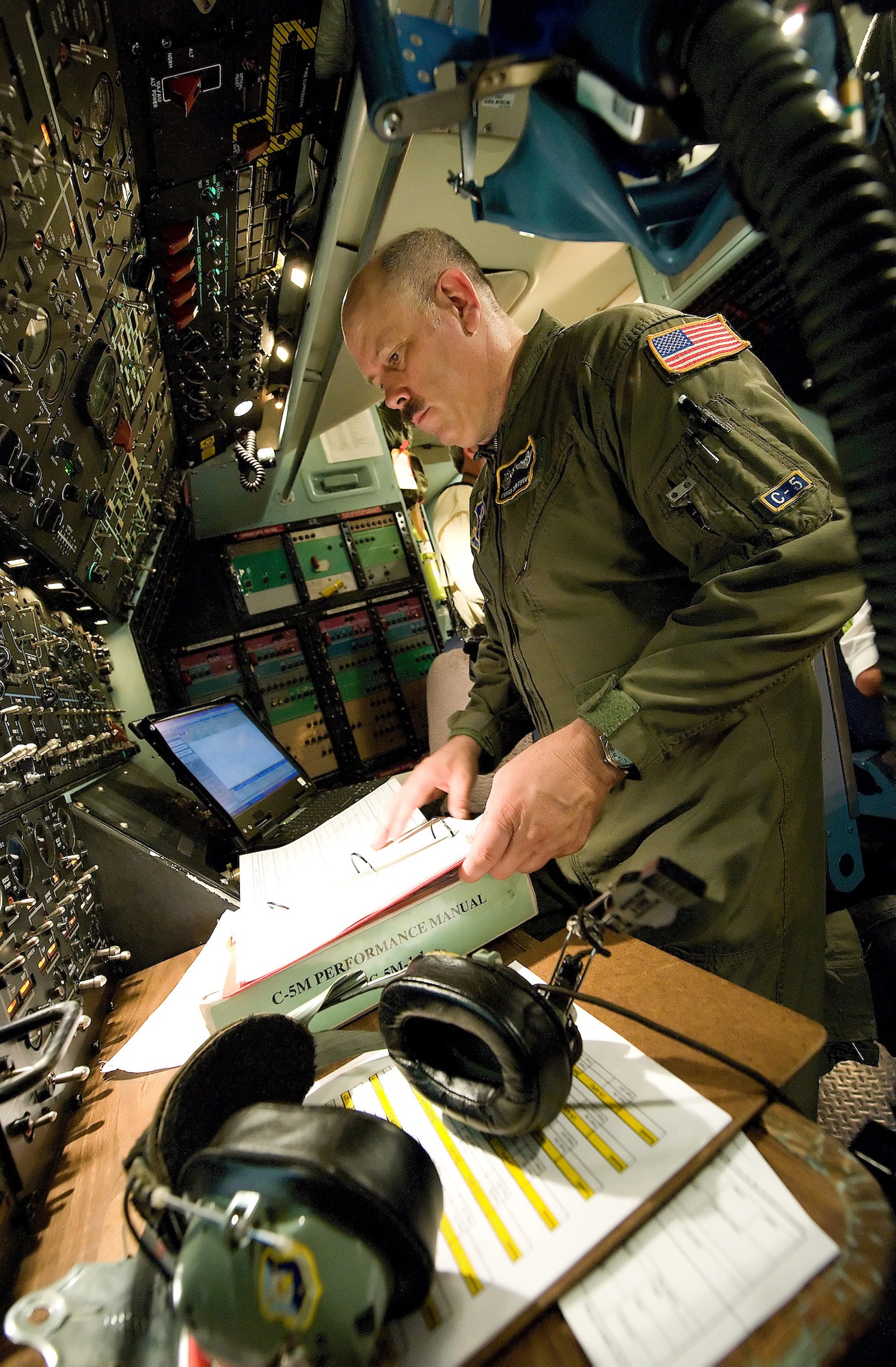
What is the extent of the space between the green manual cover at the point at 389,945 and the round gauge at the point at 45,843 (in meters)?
0.54

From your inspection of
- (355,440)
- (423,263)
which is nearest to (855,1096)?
(423,263)

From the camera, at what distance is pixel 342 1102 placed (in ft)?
1.79

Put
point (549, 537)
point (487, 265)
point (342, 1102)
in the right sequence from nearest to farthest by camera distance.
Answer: point (342, 1102) → point (549, 537) → point (487, 265)

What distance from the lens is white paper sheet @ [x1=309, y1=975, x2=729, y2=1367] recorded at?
36 cm

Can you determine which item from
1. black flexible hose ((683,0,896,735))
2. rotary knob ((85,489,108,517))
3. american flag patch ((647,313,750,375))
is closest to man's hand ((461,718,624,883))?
black flexible hose ((683,0,896,735))

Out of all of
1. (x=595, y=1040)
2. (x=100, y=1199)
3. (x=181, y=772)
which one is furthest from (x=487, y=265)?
(x=100, y=1199)

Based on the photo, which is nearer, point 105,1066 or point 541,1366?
point 541,1366

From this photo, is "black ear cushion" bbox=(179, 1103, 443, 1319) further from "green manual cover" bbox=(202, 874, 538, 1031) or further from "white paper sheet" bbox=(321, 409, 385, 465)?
"white paper sheet" bbox=(321, 409, 385, 465)

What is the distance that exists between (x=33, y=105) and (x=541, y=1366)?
1761mm

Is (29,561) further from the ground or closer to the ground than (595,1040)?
further from the ground

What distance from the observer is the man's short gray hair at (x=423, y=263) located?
1086 mm

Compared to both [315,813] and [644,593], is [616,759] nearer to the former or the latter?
[644,593]

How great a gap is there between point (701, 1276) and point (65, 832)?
3.91 feet

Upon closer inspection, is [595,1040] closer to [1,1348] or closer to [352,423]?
[1,1348]
